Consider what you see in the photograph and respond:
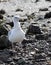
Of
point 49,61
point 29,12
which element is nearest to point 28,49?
point 49,61

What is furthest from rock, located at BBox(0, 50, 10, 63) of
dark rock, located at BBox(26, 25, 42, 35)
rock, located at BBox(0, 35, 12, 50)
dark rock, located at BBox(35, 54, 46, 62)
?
dark rock, located at BBox(26, 25, 42, 35)

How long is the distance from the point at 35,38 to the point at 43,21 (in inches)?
234

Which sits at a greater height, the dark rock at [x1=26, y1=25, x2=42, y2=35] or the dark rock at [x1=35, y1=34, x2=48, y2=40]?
the dark rock at [x1=26, y1=25, x2=42, y2=35]

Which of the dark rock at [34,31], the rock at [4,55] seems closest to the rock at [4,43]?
the rock at [4,55]

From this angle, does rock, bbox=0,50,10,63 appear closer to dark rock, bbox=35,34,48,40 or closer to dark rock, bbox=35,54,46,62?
dark rock, bbox=35,54,46,62

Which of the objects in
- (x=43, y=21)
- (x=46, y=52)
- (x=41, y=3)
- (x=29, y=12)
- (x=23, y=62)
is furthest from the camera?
(x=41, y=3)

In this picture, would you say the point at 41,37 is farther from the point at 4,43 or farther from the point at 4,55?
the point at 4,55

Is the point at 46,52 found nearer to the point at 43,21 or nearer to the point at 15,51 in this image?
the point at 15,51

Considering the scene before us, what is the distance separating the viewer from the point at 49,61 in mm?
10391

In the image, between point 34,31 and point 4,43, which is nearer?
point 4,43

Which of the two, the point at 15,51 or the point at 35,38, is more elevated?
the point at 35,38

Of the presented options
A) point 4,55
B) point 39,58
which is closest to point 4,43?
point 4,55

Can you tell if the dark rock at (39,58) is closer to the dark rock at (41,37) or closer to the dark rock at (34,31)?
the dark rock at (41,37)

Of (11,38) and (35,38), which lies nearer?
(11,38)
